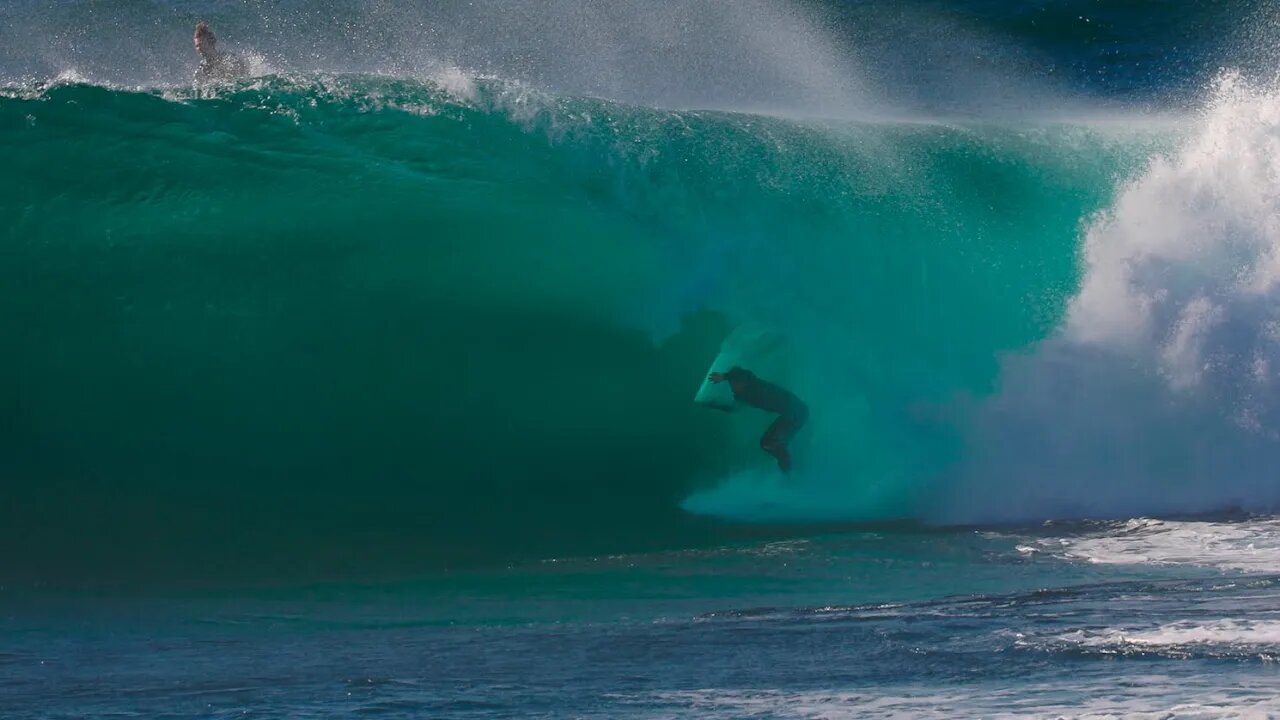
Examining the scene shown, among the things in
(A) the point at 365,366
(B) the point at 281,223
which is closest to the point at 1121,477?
(A) the point at 365,366

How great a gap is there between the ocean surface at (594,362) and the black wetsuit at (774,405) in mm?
221

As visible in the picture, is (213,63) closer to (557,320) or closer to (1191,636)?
(557,320)

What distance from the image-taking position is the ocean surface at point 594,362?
622 centimetres

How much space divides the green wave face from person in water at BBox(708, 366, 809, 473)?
0.72 feet

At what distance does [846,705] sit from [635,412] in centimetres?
445

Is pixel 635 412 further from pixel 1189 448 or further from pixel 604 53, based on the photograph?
pixel 604 53

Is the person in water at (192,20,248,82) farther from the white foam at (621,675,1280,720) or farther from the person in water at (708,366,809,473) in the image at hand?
the white foam at (621,675,1280,720)

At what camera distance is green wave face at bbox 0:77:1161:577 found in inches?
284

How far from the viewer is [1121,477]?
828 centimetres

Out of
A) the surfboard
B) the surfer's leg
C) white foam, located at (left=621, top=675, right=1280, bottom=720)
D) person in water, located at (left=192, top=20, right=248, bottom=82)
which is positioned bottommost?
white foam, located at (left=621, top=675, right=1280, bottom=720)

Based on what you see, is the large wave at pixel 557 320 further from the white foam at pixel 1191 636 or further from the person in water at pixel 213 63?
the white foam at pixel 1191 636

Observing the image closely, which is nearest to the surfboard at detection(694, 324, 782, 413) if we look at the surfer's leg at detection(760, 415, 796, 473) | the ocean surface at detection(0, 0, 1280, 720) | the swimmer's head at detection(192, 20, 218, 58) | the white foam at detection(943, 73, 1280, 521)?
the ocean surface at detection(0, 0, 1280, 720)

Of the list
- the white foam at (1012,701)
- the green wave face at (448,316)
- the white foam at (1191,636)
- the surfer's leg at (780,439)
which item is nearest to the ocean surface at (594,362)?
the green wave face at (448,316)

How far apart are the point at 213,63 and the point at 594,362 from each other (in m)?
3.18
